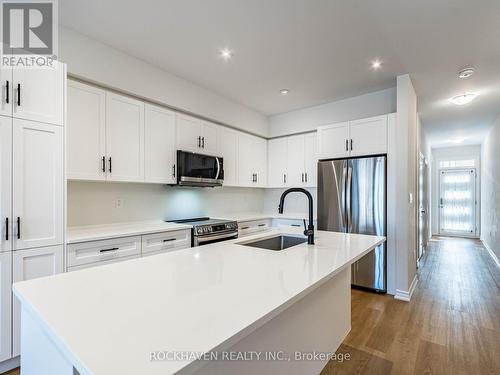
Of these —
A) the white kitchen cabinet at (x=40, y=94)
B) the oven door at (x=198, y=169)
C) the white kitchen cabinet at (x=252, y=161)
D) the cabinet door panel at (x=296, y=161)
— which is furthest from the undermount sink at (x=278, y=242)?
the cabinet door panel at (x=296, y=161)

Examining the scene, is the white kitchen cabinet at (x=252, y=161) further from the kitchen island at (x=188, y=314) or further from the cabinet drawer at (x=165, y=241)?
the kitchen island at (x=188, y=314)

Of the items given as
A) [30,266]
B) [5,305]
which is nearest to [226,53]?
[30,266]

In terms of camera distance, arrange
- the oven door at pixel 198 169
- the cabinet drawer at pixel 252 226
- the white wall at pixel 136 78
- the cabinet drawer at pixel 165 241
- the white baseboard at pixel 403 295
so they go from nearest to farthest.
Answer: the white wall at pixel 136 78 → the cabinet drawer at pixel 165 241 → the white baseboard at pixel 403 295 → the oven door at pixel 198 169 → the cabinet drawer at pixel 252 226

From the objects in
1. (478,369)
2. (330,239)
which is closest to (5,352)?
(330,239)

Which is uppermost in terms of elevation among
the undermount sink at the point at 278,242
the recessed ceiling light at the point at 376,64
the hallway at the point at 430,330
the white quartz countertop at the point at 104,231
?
the recessed ceiling light at the point at 376,64

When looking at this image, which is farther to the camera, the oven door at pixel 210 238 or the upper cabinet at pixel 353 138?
the upper cabinet at pixel 353 138

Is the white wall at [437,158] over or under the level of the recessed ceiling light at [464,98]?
under

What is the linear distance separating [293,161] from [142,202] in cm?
256

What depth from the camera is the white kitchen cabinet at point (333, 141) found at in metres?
3.67

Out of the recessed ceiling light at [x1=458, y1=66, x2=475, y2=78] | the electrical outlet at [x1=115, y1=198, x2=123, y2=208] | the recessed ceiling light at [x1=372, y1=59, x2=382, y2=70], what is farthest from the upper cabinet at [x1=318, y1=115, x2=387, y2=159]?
the electrical outlet at [x1=115, y1=198, x2=123, y2=208]

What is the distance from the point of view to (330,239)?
209 centimetres

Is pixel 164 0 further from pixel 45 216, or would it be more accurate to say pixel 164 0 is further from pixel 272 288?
pixel 272 288

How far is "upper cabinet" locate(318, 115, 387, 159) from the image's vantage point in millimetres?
3371

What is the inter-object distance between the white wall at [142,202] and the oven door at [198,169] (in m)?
0.43
